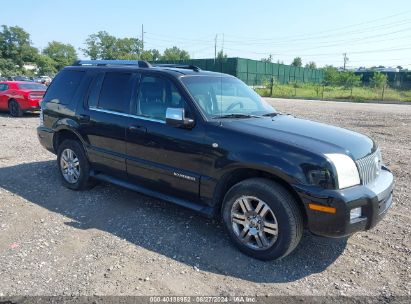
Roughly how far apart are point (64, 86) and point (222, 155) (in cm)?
325

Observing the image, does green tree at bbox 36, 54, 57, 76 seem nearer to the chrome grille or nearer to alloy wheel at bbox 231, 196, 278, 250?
alloy wheel at bbox 231, 196, 278, 250

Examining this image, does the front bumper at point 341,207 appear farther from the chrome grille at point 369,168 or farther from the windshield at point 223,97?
the windshield at point 223,97

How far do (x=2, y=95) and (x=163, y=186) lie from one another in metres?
13.1

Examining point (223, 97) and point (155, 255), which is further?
point (223, 97)

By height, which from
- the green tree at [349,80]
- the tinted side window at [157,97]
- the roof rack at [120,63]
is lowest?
the tinted side window at [157,97]

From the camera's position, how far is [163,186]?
450 centimetres

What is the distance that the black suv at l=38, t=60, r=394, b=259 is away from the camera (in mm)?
3418

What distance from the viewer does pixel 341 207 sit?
3.28m

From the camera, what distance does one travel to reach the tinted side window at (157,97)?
4.39 metres

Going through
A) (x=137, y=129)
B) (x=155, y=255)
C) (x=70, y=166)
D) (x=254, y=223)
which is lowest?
(x=155, y=255)

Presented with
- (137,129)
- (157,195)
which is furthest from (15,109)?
(157,195)

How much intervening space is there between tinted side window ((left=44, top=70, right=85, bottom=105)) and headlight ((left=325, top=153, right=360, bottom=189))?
12.8 feet

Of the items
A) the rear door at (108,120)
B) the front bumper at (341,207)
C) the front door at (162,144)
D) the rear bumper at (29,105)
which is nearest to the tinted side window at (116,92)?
the rear door at (108,120)

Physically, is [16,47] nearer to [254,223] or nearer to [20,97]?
[20,97]
